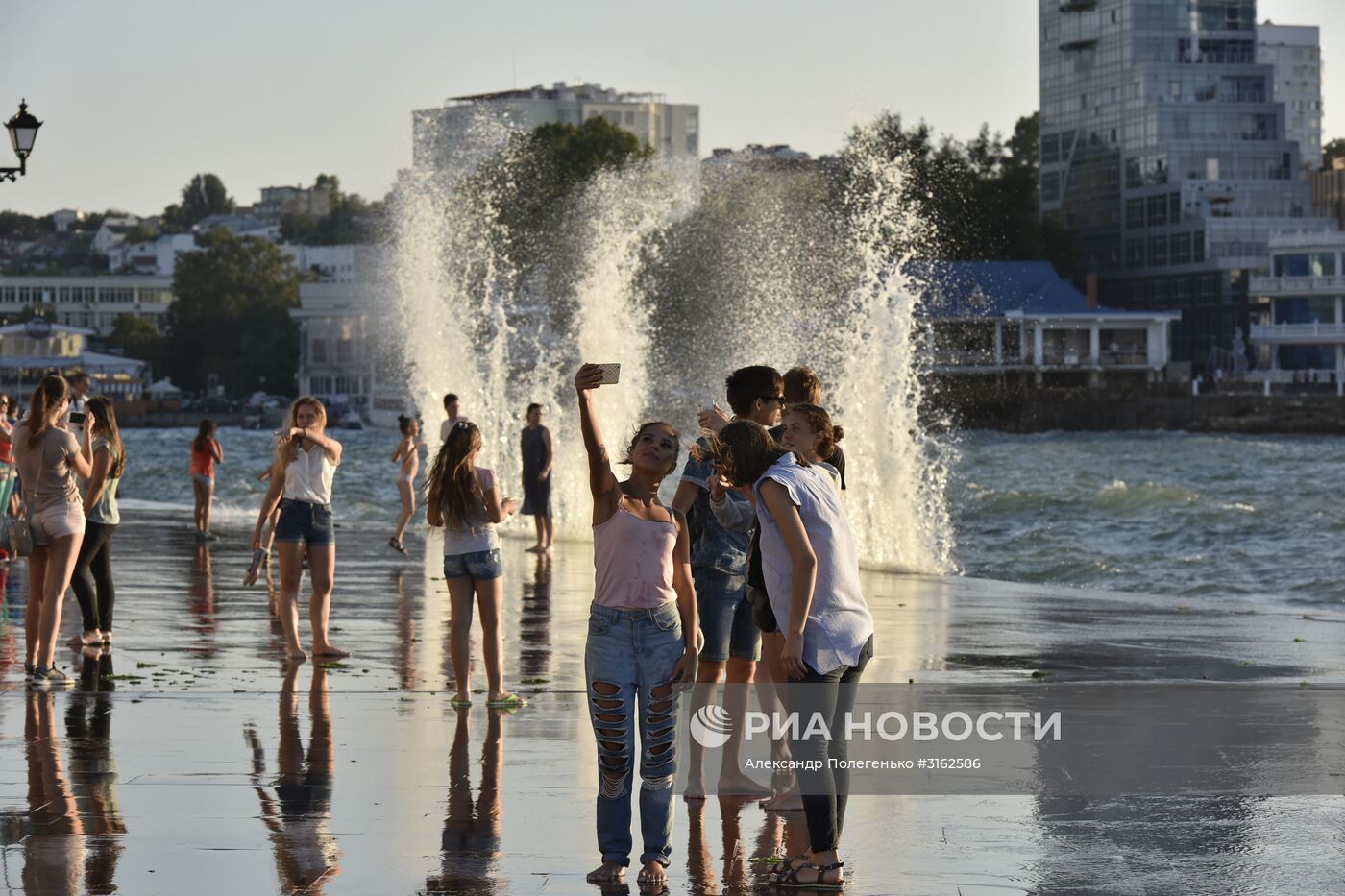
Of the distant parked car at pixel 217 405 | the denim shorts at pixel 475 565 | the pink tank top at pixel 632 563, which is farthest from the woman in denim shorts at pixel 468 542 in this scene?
the distant parked car at pixel 217 405

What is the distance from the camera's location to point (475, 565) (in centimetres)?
1027

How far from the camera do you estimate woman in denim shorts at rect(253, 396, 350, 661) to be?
11531mm

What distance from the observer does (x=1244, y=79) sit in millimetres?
118125

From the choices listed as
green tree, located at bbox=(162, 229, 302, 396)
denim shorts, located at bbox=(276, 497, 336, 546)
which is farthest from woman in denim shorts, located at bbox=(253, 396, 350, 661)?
green tree, located at bbox=(162, 229, 302, 396)

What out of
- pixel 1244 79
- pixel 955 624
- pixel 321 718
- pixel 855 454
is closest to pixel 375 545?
pixel 855 454

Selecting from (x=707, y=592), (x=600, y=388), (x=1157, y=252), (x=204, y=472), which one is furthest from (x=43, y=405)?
(x=1157, y=252)

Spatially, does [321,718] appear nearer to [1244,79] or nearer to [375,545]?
[375,545]

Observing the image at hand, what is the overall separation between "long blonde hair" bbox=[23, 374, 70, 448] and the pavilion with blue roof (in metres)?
83.6

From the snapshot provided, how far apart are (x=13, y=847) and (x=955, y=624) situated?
28.3ft

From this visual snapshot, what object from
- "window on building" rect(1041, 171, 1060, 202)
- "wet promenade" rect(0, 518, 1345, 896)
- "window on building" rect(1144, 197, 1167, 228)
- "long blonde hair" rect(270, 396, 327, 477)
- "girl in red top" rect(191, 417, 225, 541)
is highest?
"window on building" rect(1041, 171, 1060, 202)

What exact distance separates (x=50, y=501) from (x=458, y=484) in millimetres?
2502

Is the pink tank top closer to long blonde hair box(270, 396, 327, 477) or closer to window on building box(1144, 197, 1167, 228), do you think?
long blonde hair box(270, 396, 327, 477)

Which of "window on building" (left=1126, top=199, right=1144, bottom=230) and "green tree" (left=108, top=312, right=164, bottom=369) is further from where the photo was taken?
"green tree" (left=108, top=312, right=164, bottom=369)

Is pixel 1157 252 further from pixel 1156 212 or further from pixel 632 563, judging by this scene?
pixel 632 563
